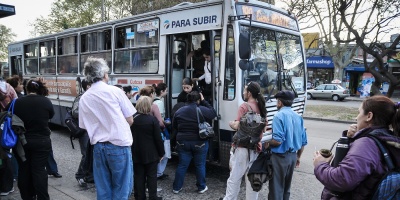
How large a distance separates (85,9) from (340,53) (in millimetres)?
25968

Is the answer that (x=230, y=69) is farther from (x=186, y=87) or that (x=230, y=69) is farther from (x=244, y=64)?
(x=186, y=87)

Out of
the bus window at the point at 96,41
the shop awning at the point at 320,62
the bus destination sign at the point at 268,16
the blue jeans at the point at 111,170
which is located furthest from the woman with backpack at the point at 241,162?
the shop awning at the point at 320,62

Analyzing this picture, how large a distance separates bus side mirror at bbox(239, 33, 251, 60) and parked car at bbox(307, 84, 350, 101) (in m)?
24.8

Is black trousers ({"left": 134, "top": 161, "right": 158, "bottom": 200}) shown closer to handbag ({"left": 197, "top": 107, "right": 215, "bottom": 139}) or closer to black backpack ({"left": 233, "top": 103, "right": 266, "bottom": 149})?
handbag ({"left": 197, "top": 107, "right": 215, "bottom": 139})

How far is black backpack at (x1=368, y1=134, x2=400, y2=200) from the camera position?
1802 millimetres

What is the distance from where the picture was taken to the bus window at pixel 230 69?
493cm

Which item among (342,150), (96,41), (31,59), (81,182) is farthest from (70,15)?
(342,150)

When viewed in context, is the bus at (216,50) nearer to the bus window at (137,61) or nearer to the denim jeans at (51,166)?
the bus window at (137,61)

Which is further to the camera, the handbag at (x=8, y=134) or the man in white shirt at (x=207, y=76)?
the man in white shirt at (x=207, y=76)

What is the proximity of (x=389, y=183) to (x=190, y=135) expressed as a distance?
124 inches

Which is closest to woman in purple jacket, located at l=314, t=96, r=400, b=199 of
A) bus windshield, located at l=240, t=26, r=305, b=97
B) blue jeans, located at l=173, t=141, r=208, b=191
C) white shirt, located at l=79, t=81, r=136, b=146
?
white shirt, located at l=79, t=81, r=136, b=146

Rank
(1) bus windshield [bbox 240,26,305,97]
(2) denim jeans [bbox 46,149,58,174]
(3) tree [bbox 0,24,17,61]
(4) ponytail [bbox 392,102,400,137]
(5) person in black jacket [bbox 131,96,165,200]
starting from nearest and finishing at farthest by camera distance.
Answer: (4) ponytail [bbox 392,102,400,137] → (5) person in black jacket [bbox 131,96,165,200] → (1) bus windshield [bbox 240,26,305,97] → (2) denim jeans [bbox 46,149,58,174] → (3) tree [bbox 0,24,17,61]

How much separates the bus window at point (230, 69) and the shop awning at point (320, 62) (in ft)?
112

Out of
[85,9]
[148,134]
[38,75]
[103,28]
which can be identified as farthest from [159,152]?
[85,9]
